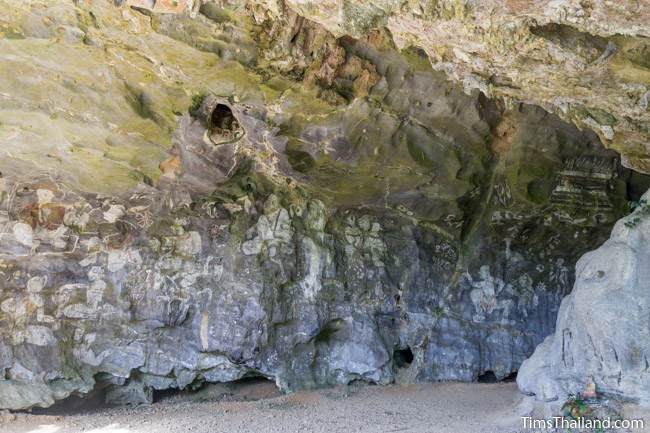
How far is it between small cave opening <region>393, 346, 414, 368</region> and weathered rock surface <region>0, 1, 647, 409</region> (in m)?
0.04

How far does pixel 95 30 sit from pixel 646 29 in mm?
6104

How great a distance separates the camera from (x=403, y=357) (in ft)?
34.6

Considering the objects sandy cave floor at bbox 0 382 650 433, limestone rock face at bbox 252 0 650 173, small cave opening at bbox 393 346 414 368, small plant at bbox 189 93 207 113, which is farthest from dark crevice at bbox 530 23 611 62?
small cave opening at bbox 393 346 414 368

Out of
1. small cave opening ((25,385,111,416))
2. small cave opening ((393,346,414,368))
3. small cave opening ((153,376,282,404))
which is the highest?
small cave opening ((393,346,414,368))

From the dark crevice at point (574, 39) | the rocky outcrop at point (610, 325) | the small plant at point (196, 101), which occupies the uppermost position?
the dark crevice at point (574, 39)

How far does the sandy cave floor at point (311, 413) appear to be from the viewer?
25.1ft

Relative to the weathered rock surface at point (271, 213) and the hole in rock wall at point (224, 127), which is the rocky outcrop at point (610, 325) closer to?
the weathered rock surface at point (271, 213)

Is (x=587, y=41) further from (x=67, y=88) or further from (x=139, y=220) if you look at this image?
(x=139, y=220)

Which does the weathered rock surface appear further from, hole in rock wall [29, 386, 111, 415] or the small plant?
hole in rock wall [29, 386, 111, 415]

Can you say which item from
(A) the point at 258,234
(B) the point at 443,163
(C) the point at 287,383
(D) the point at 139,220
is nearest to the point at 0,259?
(D) the point at 139,220

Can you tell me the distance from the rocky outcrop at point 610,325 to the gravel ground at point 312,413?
86cm

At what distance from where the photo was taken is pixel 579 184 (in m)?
9.88

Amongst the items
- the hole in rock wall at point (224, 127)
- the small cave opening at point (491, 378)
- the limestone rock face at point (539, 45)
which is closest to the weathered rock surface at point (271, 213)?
the hole in rock wall at point (224, 127)

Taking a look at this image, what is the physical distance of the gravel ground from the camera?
7.66 m
